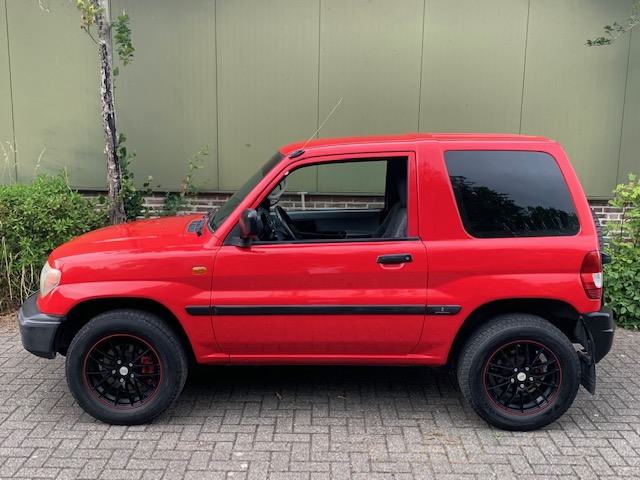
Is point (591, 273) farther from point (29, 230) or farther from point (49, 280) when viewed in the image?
point (29, 230)

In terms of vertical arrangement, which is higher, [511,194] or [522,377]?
[511,194]

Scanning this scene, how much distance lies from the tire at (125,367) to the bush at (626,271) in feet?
13.6

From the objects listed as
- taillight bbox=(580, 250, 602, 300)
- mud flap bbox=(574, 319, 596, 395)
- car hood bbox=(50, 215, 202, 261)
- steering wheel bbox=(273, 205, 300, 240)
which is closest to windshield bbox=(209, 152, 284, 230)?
car hood bbox=(50, 215, 202, 261)

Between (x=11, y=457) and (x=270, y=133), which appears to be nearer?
(x=11, y=457)

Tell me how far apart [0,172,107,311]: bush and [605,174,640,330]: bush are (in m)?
5.24

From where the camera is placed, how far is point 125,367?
3.53 m

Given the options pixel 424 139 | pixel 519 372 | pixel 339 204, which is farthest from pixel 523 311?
A: pixel 339 204

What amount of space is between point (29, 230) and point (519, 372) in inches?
185

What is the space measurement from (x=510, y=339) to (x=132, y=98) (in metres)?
5.14

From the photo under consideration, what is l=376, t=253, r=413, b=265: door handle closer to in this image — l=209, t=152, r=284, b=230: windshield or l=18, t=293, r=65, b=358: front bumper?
l=209, t=152, r=284, b=230: windshield

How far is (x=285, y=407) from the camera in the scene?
3.80 meters

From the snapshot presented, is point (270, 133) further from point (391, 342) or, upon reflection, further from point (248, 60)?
point (391, 342)

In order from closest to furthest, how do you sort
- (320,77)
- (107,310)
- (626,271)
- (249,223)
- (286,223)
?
(249,223)
(107,310)
(286,223)
(626,271)
(320,77)

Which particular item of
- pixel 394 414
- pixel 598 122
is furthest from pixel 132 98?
pixel 598 122
